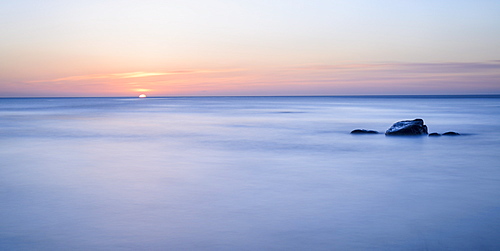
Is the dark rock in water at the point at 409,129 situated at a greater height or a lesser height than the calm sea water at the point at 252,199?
greater

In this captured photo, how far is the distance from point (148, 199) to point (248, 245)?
8.31 feet

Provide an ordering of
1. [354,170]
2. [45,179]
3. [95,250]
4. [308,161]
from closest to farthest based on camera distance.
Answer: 1. [95,250]
2. [45,179]
3. [354,170]
4. [308,161]

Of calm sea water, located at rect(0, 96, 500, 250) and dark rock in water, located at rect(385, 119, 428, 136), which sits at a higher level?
dark rock in water, located at rect(385, 119, 428, 136)

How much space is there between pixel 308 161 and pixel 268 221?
17.1 feet

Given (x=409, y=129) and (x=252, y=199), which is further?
(x=409, y=129)

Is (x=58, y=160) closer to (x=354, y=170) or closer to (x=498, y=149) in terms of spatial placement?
(x=354, y=170)

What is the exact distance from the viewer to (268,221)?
526 cm

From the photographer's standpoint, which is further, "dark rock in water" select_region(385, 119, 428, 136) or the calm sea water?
"dark rock in water" select_region(385, 119, 428, 136)

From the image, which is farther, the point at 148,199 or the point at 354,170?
the point at 354,170

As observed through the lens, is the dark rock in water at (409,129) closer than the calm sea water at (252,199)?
No

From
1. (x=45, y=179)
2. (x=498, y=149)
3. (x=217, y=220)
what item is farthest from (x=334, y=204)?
(x=498, y=149)

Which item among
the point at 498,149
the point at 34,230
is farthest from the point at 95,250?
the point at 498,149

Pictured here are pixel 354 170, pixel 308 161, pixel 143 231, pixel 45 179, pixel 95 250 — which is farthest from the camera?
pixel 308 161

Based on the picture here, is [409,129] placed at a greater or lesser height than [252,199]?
greater
